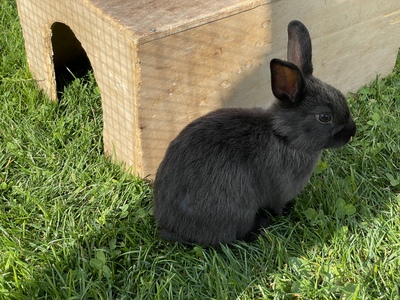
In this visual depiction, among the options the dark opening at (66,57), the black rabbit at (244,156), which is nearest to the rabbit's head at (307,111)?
the black rabbit at (244,156)

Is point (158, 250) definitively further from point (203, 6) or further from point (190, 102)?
point (203, 6)

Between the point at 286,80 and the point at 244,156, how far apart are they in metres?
0.36

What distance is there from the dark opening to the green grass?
35cm

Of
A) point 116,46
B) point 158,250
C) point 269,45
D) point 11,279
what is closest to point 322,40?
point 269,45

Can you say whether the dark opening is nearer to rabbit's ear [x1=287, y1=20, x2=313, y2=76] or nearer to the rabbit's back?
the rabbit's back

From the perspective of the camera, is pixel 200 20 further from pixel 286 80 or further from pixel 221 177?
pixel 221 177

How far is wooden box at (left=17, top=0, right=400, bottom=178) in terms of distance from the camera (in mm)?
2602

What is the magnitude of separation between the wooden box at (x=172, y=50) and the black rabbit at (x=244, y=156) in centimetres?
29

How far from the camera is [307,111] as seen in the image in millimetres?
2461

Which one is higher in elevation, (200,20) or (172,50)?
(200,20)

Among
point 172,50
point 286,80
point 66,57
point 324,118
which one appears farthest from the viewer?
point 66,57

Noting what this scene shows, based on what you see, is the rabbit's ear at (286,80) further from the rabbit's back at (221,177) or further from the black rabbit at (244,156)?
the rabbit's back at (221,177)

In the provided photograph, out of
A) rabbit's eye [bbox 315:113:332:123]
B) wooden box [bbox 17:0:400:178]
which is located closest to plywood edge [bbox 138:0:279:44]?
wooden box [bbox 17:0:400:178]

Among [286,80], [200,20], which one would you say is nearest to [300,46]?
[286,80]
